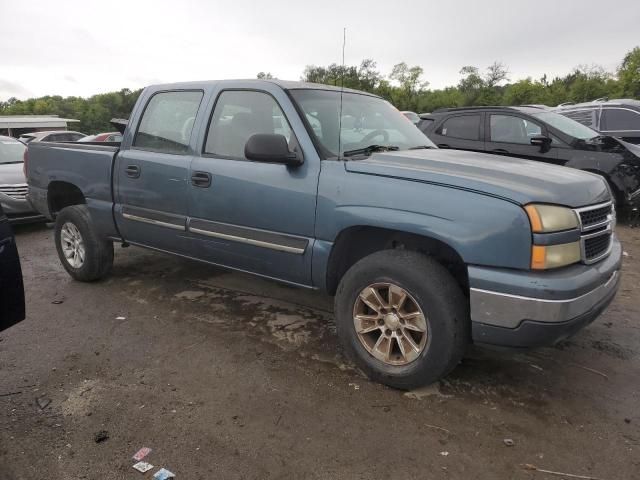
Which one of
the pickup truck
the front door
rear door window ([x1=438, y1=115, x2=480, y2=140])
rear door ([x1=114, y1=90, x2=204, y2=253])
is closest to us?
the pickup truck

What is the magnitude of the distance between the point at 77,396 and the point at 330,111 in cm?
252

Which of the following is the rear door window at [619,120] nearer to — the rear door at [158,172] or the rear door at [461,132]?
the rear door at [461,132]

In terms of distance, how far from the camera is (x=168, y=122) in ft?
13.7

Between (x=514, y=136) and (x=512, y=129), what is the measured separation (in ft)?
0.38

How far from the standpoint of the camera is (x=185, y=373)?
3.20 m

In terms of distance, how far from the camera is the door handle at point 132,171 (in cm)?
415

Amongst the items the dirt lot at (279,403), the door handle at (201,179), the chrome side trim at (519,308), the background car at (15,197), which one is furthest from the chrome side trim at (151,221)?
the background car at (15,197)

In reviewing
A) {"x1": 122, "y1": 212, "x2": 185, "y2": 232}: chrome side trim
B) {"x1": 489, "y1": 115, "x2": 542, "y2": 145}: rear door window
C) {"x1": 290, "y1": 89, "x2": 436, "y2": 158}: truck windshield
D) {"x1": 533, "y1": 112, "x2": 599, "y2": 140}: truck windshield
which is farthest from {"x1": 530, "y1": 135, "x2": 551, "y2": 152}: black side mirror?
{"x1": 122, "y1": 212, "x2": 185, "y2": 232}: chrome side trim

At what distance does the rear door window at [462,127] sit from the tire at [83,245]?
17.7ft

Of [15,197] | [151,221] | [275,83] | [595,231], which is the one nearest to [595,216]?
[595,231]

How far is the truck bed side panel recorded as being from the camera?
448cm

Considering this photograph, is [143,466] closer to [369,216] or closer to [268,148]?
[369,216]

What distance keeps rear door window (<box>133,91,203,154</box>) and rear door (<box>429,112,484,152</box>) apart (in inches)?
182

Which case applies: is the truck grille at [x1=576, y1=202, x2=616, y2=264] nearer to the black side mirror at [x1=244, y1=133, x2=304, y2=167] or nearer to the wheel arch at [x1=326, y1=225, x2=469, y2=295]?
the wheel arch at [x1=326, y1=225, x2=469, y2=295]
